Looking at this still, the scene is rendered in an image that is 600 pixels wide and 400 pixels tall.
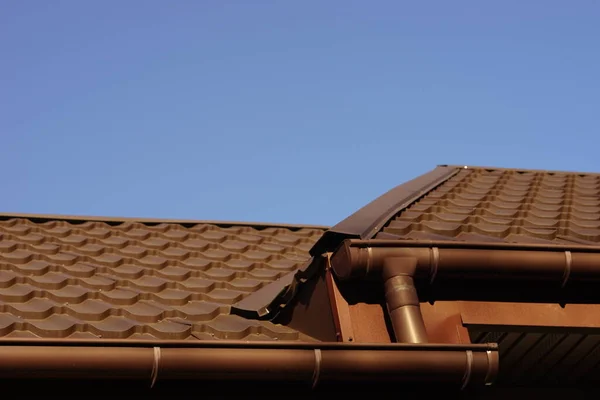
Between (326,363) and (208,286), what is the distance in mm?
2193

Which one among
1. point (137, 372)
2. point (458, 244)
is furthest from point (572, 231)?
point (137, 372)

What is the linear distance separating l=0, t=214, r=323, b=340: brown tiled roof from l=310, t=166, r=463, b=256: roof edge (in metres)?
0.67

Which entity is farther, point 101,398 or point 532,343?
point 532,343

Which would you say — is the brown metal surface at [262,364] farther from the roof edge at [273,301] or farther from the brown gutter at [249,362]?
the roof edge at [273,301]

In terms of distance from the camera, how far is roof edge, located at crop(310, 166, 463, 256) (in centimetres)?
584

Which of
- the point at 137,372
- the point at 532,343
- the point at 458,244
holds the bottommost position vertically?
the point at 532,343

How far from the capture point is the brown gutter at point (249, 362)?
463cm

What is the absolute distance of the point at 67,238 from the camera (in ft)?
26.5

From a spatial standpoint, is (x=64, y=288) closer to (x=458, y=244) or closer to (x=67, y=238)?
(x=67, y=238)

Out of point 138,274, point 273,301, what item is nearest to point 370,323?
point 273,301

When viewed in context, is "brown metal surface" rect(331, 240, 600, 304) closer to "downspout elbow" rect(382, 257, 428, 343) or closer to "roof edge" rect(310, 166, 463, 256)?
"downspout elbow" rect(382, 257, 428, 343)

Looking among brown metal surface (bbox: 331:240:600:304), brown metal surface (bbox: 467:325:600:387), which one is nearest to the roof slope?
brown metal surface (bbox: 331:240:600:304)

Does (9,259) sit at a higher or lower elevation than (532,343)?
higher

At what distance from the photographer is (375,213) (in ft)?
20.9
